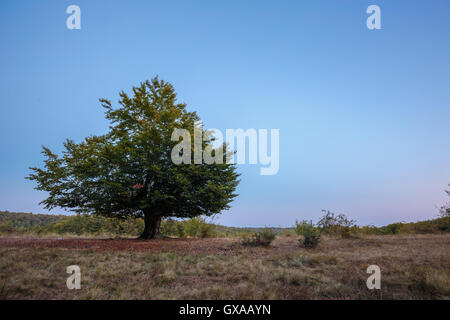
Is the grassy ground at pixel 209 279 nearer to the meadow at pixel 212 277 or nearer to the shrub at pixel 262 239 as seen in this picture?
the meadow at pixel 212 277

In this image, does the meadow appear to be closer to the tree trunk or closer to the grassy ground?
the grassy ground

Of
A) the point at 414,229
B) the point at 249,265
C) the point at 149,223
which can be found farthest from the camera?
the point at 414,229

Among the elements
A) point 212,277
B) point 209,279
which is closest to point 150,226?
point 212,277

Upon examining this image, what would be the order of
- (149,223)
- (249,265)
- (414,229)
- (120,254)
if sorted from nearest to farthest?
(249,265)
(120,254)
(149,223)
(414,229)

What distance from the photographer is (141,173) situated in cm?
1268

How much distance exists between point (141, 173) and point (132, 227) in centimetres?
3044

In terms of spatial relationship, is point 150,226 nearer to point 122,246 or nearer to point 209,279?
point 122,246

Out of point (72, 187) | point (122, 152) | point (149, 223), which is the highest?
point (122, 152)

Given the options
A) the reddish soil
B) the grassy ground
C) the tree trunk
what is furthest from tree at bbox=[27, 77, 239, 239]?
the grassy ground

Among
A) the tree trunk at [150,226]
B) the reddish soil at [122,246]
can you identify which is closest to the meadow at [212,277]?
the reddish soil at [122,246]
